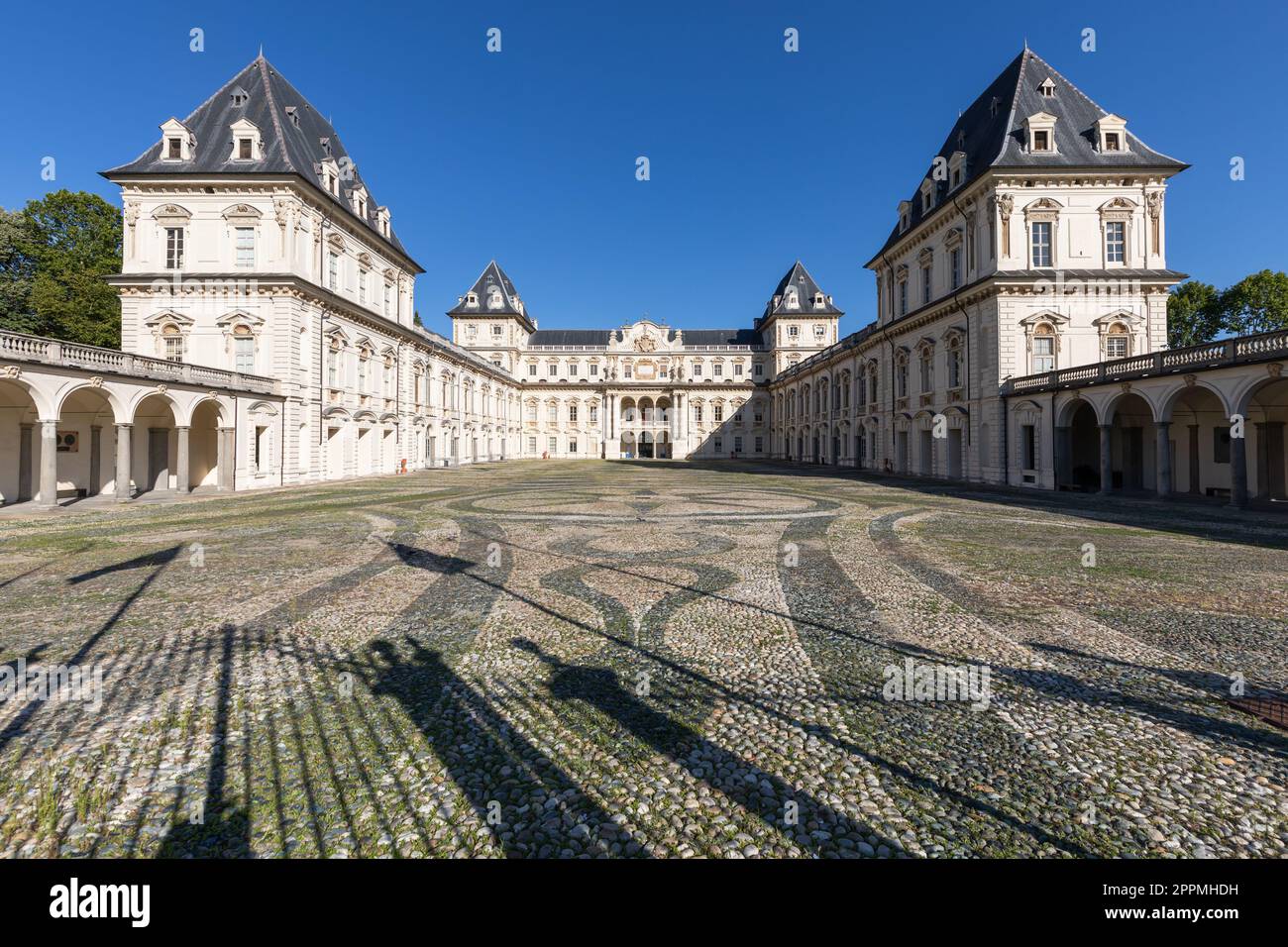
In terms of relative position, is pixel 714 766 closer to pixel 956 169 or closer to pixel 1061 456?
pixel 1061 456

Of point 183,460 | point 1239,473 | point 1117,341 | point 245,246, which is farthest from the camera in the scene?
point 245,246

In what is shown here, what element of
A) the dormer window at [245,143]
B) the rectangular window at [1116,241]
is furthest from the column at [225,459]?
the rectangular window at [1116,241]

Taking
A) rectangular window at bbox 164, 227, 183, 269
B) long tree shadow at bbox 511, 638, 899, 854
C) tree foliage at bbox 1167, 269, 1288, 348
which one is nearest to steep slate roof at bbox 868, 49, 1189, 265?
tree foliage at bbox 1167, 269, 1288, 348

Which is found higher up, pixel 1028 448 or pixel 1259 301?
pixel 1259 301

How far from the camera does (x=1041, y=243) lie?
92.4ft

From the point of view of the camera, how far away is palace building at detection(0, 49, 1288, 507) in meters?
21.6

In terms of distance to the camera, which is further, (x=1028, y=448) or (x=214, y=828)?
(x=1028, y=448)

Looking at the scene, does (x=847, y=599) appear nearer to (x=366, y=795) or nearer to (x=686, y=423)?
(x=366, y=795)

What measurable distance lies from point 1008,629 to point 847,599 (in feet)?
6.53

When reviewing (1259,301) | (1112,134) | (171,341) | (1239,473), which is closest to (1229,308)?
(1259,301)

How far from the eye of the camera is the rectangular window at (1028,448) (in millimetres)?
26453

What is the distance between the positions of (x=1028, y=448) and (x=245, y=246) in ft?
139

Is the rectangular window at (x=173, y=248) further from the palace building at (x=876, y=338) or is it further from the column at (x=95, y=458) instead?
the column at (x=95, y=458)
